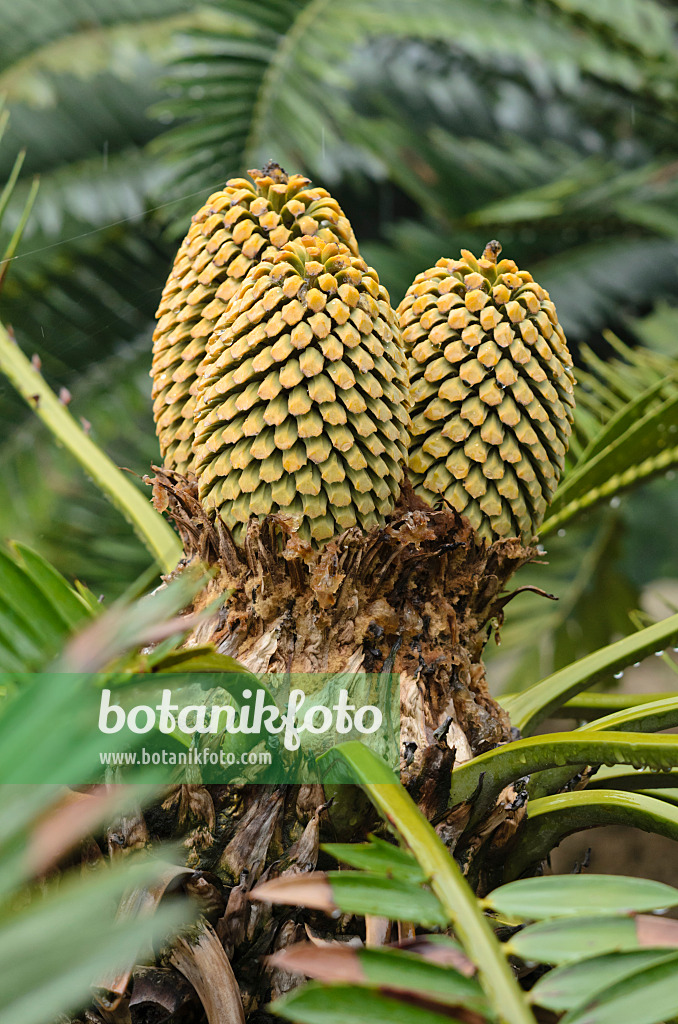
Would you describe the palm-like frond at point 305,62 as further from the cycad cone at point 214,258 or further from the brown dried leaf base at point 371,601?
the brown dried leaf base at point 371,601

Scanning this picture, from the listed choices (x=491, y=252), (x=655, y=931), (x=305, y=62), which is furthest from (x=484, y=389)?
(x=305, y=62)

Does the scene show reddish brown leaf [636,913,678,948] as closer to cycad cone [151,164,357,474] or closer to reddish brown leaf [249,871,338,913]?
reddish brown leaf [249,871,338,913]

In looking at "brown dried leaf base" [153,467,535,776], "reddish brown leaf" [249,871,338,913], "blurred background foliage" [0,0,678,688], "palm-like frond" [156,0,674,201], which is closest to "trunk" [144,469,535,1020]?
"brown dried leaf base" [153,467,535,776]

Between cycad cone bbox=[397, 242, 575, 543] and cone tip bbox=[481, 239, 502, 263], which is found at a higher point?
cone tip bbox=[481, 239, 502, 263]

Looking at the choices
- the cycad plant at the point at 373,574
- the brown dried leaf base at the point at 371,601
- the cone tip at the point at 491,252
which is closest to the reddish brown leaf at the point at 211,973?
the cycad plant at the point at 373,574

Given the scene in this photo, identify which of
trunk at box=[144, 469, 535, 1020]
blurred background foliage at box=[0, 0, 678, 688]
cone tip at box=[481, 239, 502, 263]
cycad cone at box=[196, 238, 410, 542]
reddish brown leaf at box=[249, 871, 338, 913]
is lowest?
reddish brown leaf at box=[249, 871, 338, 913]

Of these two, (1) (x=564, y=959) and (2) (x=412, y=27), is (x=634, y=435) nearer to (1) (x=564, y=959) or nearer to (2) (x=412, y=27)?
(1) (x=564, y=959)
